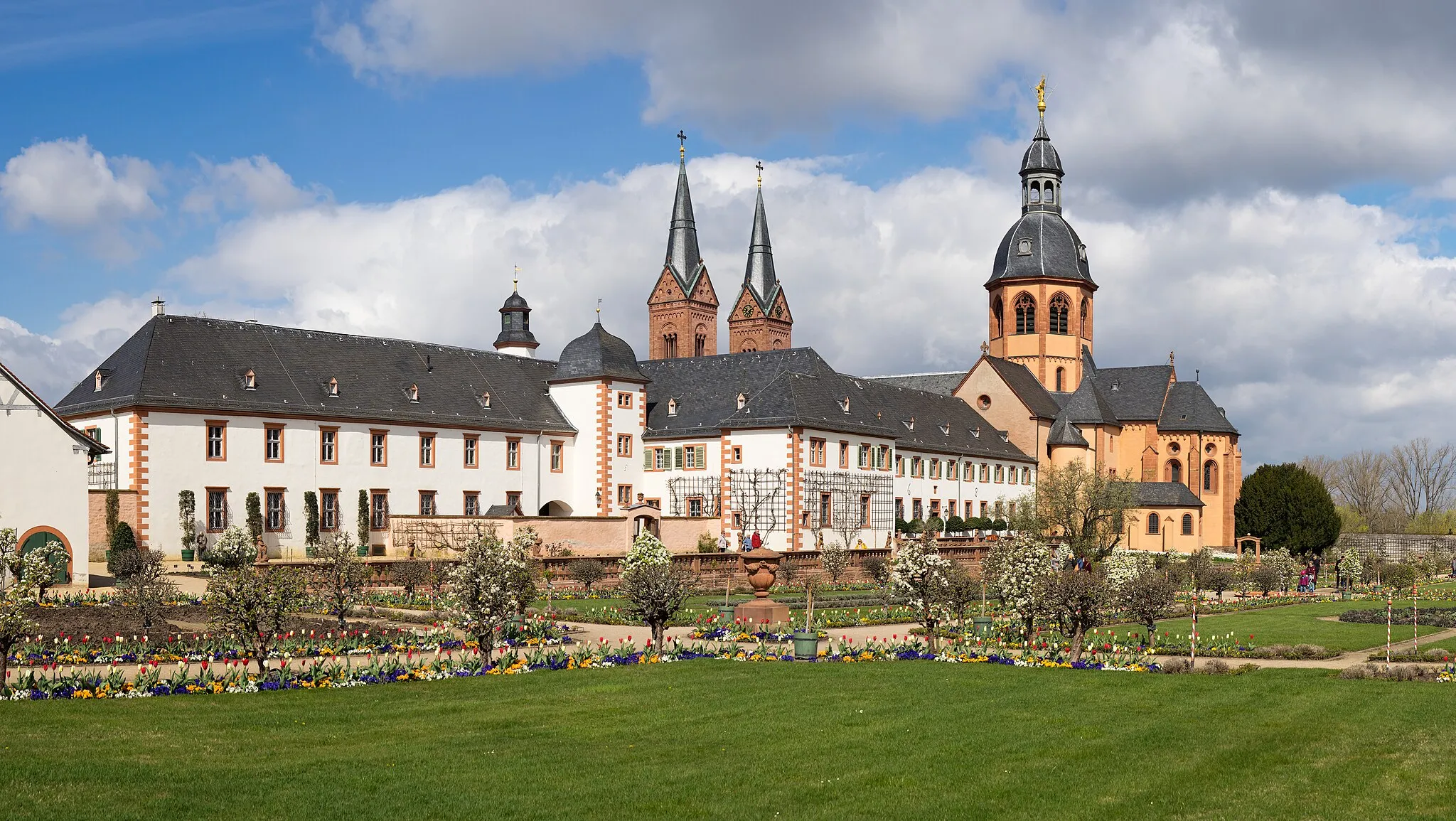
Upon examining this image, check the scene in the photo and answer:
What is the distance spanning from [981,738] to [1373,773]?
3.83m

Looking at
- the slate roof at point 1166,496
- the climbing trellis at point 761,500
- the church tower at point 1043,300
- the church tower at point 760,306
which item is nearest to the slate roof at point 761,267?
the church tower at point 760,306

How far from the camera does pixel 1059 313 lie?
9488 cm

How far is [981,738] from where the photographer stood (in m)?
15.1

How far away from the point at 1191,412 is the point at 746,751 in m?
82.4

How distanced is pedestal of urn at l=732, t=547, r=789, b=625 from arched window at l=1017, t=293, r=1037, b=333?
65449 mm

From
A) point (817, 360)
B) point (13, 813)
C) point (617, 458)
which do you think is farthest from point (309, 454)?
point (13, 813)

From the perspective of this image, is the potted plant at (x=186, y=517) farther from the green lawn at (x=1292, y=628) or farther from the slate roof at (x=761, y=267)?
the slate roof at (x=761, y=267)

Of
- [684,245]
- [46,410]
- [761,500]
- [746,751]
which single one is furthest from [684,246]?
[746,751]

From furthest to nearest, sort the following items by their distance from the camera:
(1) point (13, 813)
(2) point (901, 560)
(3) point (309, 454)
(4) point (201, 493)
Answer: (3) point (309, 454)
(4) point (201, 493)
(2) point (901, 560)
(1) point (13, 813)

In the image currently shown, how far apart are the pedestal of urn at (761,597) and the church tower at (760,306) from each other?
248 feet

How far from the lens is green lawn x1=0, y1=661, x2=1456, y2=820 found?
1191 centimetres

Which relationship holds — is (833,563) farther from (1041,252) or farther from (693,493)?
(1041,252)

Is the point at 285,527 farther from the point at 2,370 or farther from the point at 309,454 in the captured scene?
the point at 2,370

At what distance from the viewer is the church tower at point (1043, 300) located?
94.0m
